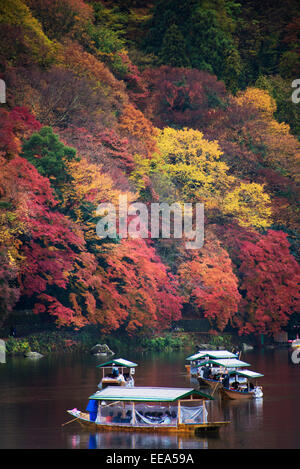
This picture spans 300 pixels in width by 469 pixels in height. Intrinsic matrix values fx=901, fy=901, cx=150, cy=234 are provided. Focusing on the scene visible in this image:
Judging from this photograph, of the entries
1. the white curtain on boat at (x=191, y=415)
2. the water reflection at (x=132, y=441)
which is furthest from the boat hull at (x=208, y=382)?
the water reflection at (x=132, y=441)

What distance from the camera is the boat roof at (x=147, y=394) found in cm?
3472

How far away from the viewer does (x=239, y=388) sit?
4825 centimetres

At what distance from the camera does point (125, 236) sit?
7294cm

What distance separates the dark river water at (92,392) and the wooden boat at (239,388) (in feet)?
2.43

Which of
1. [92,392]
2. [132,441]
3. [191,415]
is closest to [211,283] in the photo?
[92,392]

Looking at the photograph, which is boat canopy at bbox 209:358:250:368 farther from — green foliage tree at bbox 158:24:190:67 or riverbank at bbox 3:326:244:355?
green foliage tree at bbox 158:24:190:67

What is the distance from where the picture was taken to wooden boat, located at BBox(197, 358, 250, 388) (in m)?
51.3

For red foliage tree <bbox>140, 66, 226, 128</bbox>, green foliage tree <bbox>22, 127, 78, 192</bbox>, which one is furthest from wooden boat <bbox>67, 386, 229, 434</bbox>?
red foliage tree <bbox>140, 66, 226, 128</bbox>

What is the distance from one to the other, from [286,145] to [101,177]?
3333 centimetres

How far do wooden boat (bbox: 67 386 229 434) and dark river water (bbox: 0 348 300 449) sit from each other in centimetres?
48

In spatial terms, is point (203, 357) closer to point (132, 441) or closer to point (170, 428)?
point (170, 428)

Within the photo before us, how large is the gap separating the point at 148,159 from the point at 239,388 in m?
40.8

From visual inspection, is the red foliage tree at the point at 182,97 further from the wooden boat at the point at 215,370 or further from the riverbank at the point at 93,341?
the wooden boat at the point at 215,370

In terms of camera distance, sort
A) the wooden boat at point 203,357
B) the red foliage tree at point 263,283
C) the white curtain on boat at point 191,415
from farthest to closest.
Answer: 1. the red foliage tree at point 263,283
2. the wooden boat at point 203,357
3. the white curtain on boat at point 191,415
